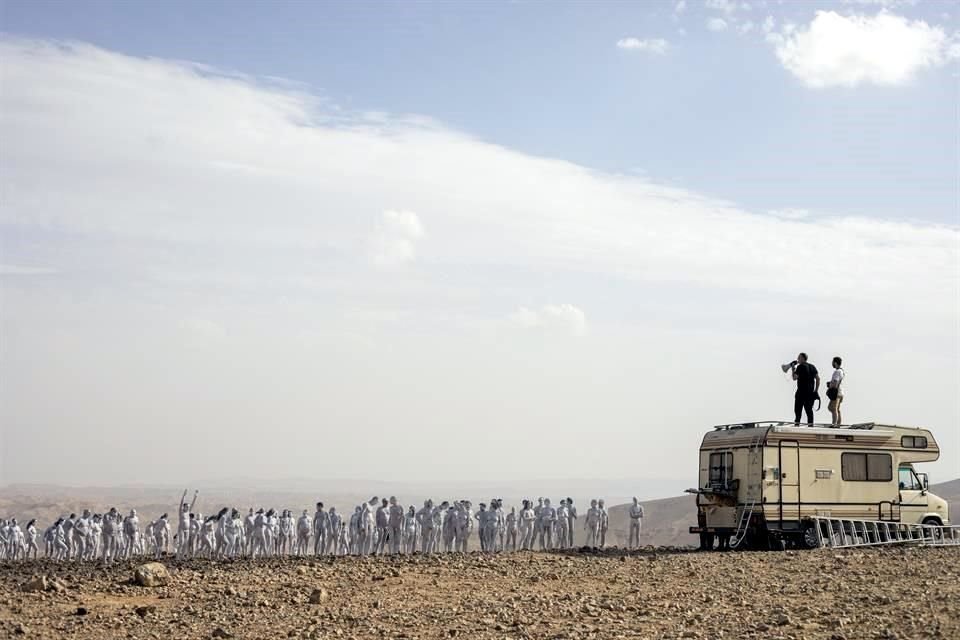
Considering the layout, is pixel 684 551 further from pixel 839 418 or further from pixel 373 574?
pixel 373 574

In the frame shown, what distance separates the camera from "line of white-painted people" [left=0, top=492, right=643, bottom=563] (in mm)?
33156

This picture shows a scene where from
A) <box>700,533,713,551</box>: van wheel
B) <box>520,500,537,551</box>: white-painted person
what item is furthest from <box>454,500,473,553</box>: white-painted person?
<box>700,533,713,551</box>: van wheel

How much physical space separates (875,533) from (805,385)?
3.85 meters

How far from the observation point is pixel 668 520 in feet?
242

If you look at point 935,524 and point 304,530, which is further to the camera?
point 304,530

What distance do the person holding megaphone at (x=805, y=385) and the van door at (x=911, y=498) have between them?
8.25ft

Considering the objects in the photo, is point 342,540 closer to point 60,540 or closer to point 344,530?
point 344,530

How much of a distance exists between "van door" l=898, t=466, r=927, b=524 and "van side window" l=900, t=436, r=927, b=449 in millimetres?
563

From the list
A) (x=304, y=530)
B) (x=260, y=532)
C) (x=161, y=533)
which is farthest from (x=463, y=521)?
(x=161, y=533)

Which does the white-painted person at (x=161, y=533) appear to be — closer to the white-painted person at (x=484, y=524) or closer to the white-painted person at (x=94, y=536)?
the white-painted person at (x=94, y=536)

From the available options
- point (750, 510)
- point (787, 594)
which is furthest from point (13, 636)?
point (750, 510)

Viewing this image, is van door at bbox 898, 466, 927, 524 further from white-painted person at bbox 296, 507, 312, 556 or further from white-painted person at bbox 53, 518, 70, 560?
white-painted person at bbox 53, 518, 70, 560

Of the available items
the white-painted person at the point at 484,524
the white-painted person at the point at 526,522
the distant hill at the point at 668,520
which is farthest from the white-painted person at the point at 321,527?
the distant hill at the point at 668,520

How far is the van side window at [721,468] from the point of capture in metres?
26.1
